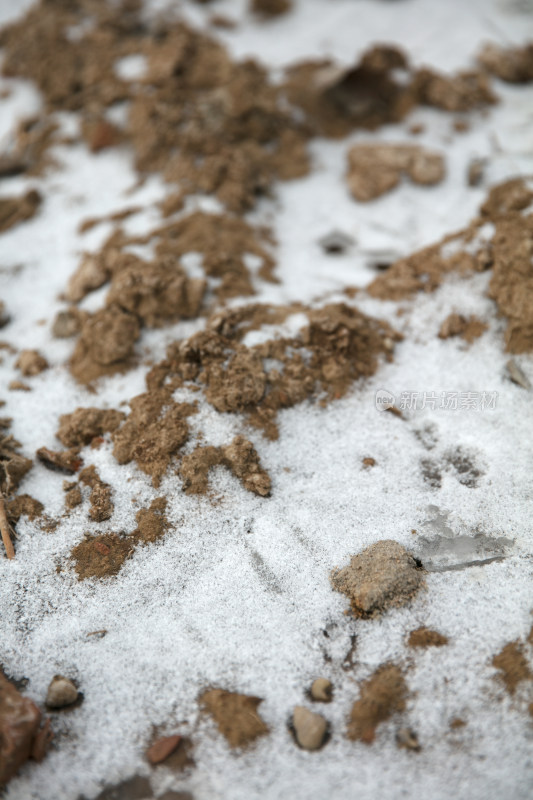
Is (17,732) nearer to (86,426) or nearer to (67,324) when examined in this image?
(86,426)

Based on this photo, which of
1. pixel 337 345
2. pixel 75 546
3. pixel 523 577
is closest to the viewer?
pixel 523 577

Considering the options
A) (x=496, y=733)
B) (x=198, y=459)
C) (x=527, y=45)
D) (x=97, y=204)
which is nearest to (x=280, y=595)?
(x=198, y=459)

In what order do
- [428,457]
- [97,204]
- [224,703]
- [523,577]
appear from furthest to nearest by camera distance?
[97,204] → [428,457] → [523,577] → [224,703]

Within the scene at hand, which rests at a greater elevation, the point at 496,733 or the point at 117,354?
the point at 117,354

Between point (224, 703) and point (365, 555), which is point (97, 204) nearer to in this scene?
point (365, 555)

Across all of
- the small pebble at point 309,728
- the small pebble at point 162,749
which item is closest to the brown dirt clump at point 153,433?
the small pebble at point 162,749

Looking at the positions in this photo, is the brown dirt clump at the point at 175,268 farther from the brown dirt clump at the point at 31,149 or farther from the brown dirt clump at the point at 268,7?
the brown dirt clump at the point at 268,7

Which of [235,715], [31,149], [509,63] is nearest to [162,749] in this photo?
[235,715]
